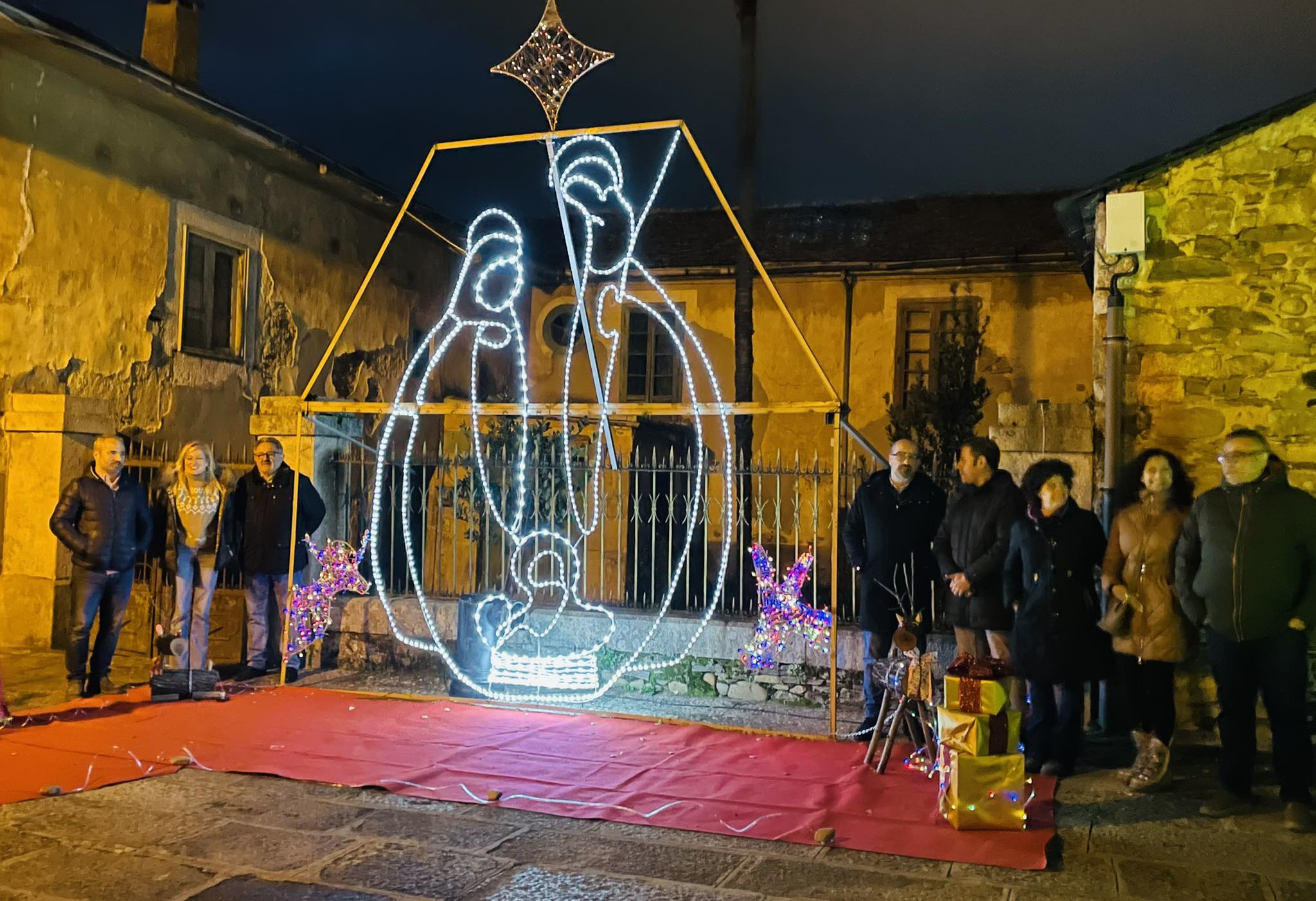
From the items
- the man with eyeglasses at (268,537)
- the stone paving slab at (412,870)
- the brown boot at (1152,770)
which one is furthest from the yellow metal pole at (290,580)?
the brown boot at (1152,770)

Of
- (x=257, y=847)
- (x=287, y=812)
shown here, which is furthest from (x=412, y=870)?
(x=287, y=812)

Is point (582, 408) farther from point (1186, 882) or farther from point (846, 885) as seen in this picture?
point (1186, 882)

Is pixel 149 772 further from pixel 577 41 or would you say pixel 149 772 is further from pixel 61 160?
pixel 61 160

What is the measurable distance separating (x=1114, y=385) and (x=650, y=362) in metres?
11.1

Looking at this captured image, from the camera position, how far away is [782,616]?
6.48m

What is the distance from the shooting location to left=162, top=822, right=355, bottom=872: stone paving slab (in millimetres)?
3893

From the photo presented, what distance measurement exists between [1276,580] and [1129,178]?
3.00 meters

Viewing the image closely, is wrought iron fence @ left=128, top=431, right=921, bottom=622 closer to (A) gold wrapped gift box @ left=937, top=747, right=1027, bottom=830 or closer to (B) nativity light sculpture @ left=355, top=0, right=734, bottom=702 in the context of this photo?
(B) nativity light sculpture @ left=355, top=0, right=734, bottom=702

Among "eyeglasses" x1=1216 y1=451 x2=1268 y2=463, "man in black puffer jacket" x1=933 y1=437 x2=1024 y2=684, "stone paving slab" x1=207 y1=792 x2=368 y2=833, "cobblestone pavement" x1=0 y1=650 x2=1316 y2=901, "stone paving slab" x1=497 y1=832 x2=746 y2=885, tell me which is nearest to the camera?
"cobblestone pavement" x1=0 y1=650 x2=1316 y2=901

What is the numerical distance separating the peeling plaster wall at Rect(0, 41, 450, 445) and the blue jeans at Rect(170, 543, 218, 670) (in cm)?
312

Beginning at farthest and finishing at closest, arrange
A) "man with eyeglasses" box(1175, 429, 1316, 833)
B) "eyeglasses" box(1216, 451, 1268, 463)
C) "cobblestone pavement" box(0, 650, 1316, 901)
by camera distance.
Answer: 1. "eyeglasses" box(1216, 451, 1268, 463)
2. "man with eyeglasses" box(1175, 429, 1316, 833)
3. "cobblestone pavement" box(0, 650, 1316, 901)

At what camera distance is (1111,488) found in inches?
254


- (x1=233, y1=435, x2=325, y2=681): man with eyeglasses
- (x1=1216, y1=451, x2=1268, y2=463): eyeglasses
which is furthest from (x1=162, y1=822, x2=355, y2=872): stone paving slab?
(x1=1216, y1=451, x2=1268, y2=463): eyeglasses

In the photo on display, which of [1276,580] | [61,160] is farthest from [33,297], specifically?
[1276,580]
